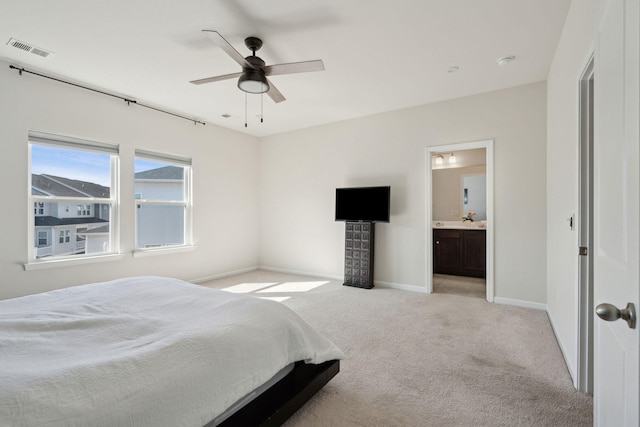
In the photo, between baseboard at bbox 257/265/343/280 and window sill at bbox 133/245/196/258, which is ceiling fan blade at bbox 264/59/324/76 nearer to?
window sill at bbox 133/245/196/258

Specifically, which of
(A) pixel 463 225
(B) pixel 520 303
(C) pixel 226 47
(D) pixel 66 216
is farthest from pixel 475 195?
(D) pixel 66 216

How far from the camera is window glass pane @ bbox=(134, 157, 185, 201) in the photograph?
4305 millimetres

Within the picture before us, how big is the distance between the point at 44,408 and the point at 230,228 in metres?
4.75

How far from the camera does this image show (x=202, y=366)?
4.19ft

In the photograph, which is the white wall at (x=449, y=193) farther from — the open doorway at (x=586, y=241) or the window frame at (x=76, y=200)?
the window frame at (x=76, y=200)

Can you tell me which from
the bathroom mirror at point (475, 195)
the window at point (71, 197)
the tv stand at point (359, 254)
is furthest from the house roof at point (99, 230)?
the bathroom mirror at point (475, 195)

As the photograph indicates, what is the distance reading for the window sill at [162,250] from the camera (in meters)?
4.19

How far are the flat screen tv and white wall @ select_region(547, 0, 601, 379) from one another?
2.00 m

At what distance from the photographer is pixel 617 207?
0.85 meters

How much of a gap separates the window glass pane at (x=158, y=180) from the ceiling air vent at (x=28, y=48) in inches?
60.9

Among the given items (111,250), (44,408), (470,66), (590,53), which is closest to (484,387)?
(590,53)

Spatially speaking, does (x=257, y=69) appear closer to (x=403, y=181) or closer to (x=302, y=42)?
(x=302, y=42)

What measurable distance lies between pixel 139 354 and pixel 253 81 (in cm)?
227

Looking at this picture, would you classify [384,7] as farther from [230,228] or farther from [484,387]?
[230,228]
